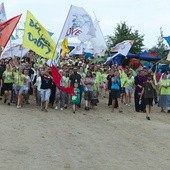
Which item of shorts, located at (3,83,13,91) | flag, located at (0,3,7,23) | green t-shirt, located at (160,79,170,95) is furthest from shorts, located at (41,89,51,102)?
green t-shirt, located at (160,79,170,95)

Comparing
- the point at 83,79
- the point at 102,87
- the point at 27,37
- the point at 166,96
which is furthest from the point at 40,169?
the point at 102,87

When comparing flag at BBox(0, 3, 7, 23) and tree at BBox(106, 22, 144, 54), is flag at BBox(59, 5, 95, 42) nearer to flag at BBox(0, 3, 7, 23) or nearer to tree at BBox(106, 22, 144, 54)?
flag at BBox(0, 3, 7, 23)

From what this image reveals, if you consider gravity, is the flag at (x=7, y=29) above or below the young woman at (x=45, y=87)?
above

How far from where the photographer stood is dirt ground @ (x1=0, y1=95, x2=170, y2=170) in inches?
367

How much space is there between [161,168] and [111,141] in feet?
8.70

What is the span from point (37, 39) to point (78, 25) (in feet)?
6.80

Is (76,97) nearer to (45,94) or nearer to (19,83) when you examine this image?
(45,94)

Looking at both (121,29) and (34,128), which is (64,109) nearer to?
(34,128)

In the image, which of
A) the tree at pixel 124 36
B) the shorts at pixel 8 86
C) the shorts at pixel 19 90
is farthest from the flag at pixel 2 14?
the tree at pixel 124 36

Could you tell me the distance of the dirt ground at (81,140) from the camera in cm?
932

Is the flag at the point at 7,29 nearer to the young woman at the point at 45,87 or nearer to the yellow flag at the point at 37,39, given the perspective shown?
the yellow flag at the point at 37,39

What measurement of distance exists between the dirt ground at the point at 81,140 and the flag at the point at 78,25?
9.62ft

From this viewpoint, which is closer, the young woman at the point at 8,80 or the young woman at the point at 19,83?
the young woman at the point at 19,83

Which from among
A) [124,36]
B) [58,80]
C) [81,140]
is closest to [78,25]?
[58,80]
